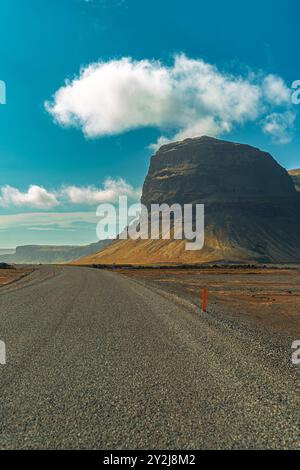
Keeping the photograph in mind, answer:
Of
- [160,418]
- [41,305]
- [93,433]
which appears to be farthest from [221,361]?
[41,305]

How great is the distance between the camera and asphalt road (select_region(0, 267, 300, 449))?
5617 mm

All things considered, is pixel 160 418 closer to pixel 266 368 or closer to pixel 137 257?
pixel 266 368

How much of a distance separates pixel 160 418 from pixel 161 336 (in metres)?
6.45

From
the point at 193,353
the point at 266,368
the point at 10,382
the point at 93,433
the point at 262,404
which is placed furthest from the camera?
the point at 193,353

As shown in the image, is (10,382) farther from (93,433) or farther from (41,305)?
(41,305)

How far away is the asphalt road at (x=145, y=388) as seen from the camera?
562 cm

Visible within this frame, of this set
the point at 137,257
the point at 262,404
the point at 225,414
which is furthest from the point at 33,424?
the point at 137,257

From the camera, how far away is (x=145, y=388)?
7594 millimetres

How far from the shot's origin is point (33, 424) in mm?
5922

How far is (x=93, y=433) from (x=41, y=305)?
15886 mm

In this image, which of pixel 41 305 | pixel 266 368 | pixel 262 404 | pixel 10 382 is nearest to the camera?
pixel 262 404

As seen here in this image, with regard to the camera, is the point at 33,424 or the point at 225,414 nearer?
the point at 33,424

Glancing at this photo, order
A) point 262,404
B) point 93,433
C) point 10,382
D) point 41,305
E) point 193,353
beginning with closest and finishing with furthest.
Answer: point 93,433 → point 262,404 → point 10,382 → point 193,353 → point 41,305

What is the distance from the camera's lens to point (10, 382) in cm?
790
